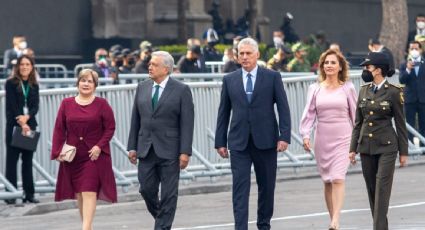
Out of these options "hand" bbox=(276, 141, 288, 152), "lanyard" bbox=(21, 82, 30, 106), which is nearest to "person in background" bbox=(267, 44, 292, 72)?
"lanyard" bbox=(21, 82, 30, 106)

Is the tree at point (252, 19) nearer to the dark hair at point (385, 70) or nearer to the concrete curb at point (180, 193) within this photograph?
the concrete curb at point (180, 193)

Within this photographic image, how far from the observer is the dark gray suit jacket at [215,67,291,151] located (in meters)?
15.1

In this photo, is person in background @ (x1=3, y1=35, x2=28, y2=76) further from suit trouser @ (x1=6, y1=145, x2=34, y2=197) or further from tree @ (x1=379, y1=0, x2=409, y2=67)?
tree @ (x1=379, y1=0, x2=409, y2=67)

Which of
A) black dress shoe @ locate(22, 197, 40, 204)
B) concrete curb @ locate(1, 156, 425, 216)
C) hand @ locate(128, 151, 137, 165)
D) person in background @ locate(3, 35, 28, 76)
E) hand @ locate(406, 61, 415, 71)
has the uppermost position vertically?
hand @ locate(128, 151, 137, 165)

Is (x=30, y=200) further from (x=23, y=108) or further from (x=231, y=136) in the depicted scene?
(x=231, y=136)

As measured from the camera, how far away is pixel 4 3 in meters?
36.0

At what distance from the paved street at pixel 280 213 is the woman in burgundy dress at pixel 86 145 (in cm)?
151

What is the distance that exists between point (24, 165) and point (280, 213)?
10.9ft

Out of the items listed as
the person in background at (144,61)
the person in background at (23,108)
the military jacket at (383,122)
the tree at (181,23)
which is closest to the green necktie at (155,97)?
the military jacket at (383,122)

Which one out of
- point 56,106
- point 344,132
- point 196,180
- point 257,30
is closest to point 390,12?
point 257,30

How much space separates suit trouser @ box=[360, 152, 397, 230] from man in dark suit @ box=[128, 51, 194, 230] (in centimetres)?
164

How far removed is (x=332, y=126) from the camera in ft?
53.1

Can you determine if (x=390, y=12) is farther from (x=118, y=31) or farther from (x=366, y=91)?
(x=366, y=91)

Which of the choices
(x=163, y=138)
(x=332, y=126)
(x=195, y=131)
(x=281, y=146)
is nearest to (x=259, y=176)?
(x=281, y=146)
